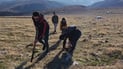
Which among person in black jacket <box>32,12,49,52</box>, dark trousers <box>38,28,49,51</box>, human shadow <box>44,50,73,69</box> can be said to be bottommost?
human shadow <box>44,50,73,69</box>

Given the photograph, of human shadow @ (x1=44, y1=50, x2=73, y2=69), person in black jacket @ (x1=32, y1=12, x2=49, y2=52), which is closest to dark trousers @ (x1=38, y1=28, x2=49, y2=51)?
person in black jacket @ (x1=32, y1=12, x2=49, y2=52)

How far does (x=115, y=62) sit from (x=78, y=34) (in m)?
2.80

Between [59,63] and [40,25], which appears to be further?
[40,25]

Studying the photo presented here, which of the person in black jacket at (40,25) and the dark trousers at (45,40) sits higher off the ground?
the person in black jacket at (40,25)

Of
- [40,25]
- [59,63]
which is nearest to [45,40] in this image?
[40,25]

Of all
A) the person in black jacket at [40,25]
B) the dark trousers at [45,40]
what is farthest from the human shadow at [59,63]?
the dark trousers at [45,40]

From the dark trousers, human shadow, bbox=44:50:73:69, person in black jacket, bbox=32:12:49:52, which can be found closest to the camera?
human shadow, bbox=44:50:73:69

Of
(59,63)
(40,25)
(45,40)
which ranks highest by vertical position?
(40,25)

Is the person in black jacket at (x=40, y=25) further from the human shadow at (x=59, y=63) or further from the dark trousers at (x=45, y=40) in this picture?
the human shadow at (x=59, y=63)

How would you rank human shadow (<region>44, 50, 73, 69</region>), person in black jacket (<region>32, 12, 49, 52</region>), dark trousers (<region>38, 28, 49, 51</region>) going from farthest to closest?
1. dark trousers (<region>38, 28, 49, 51</region>)
2. person in black jacket (<region>32, 12, 49, 52</region>)
3. human shadow (<region>44, 50, 73, 69</region>)

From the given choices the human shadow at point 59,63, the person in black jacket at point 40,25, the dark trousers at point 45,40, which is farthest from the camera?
the dark trousers at point 45,40

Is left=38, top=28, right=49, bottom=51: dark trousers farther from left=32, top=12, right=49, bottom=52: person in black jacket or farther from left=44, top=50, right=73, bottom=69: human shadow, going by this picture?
left=44, top=50, right=73, bottom=69: human shadow

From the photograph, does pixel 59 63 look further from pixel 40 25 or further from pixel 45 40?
pixel 45 40

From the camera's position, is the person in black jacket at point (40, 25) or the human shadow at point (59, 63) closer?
the human shadow at point (59, 63)
